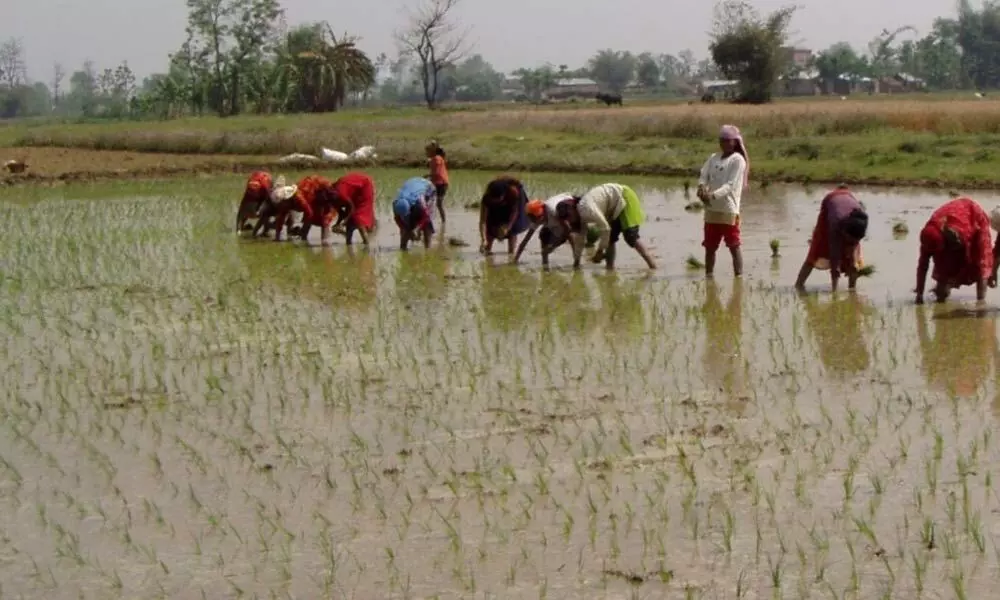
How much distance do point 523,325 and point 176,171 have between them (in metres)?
16.2

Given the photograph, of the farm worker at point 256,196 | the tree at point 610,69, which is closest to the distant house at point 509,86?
the tree at point 610,69

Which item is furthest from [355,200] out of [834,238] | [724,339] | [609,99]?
[609,99]

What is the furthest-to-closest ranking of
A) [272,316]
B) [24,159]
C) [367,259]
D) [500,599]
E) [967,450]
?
[24,159] < [367,259] < [272,316] < [967,450] < [500,599]

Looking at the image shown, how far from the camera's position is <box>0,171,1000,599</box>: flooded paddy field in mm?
4359

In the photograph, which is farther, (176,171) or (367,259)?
(176,171)

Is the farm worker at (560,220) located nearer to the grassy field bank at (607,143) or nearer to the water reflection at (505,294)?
the water reflection at (505,294)

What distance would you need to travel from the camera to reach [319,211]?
43.2ft

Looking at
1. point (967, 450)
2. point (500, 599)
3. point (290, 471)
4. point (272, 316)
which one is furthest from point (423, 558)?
point (272, 316)

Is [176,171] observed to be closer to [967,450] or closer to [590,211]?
[590,211]

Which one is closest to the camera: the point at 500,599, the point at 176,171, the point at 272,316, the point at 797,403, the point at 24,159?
the point at 500,599

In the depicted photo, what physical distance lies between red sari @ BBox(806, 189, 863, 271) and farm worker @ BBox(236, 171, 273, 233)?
6.24 m

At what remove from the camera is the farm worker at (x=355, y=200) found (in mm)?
12734

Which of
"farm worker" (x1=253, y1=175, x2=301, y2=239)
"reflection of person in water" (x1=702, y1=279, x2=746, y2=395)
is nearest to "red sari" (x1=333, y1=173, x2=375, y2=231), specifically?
"farm worker" (x1=253, y1=175, x2=301, y2=239)

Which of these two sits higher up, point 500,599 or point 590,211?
point 590,211
